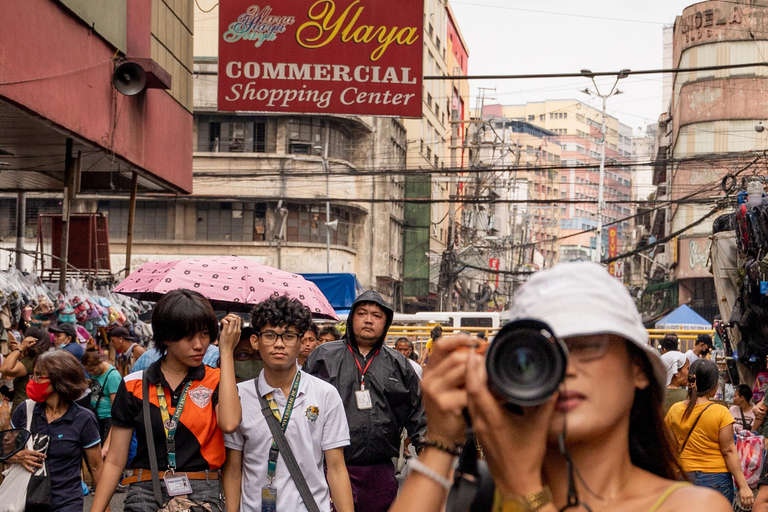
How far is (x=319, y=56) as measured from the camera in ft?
41.3

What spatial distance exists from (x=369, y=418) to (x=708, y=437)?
2.83 m

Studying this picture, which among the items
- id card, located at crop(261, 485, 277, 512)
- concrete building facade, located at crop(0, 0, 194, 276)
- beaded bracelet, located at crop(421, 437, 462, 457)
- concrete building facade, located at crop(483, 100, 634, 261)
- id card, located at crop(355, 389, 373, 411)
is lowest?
id card, located at crop(261, 485, 277, 512)

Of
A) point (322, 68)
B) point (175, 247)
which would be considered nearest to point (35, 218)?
point (175, 247)

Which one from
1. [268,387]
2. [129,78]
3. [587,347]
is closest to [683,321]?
[129,78]

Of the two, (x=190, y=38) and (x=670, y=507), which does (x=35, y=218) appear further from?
(x=670, y=507)

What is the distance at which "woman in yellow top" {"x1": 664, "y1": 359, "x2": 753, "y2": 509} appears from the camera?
732 centimetres

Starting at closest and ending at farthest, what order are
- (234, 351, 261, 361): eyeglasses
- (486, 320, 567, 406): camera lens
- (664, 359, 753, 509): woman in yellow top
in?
1. (486, 320, 567, 406): camera lens
2. (664, 359, 753, 509): woman in yellow top
3. (234, 351, 261, 361): eyeglasses

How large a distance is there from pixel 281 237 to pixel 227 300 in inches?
1199

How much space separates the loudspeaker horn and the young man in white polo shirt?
28.3 ft

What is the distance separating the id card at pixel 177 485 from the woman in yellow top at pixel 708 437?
4.19 meters

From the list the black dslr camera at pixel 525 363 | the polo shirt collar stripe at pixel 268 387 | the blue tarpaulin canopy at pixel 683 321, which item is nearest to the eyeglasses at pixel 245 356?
the polo shirt collar stripe at pixel 268 387

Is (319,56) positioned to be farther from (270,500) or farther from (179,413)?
(270,500)

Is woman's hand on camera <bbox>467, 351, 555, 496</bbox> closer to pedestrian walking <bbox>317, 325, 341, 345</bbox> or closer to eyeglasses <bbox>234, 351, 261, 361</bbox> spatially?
eyeglasses <bbox>234, 351, 261, 361</bbox>

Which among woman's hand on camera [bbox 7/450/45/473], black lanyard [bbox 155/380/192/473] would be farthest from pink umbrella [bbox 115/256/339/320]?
black lanyard [bbox 155/380/192/473]
